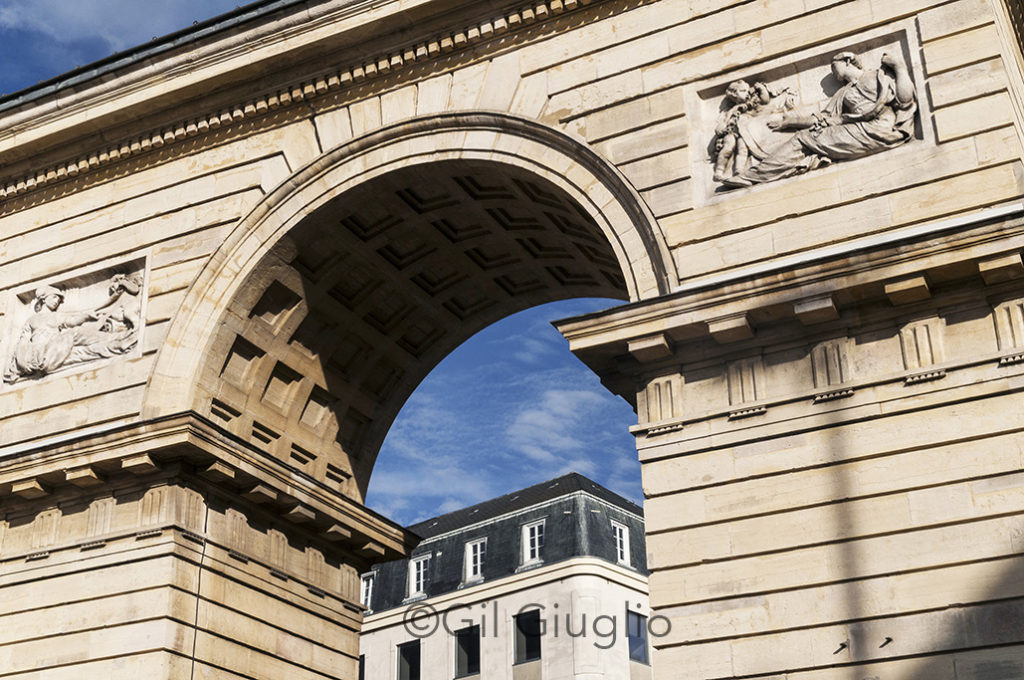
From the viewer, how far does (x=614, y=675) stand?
48.9m

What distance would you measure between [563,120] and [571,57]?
44.3 inches

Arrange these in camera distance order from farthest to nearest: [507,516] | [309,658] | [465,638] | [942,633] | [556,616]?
[507,516] → [465,638] → [556,616] → [309,658] → [942,633]

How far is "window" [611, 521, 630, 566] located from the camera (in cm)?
5325

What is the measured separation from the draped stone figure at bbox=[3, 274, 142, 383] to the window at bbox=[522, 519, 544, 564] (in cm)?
3192

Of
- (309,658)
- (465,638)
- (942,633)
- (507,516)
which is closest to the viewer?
(942,633)

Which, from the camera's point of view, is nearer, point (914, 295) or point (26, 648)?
point (914, 295)

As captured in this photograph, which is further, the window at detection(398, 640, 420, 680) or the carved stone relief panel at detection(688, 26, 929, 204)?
the window at detection(398, 640, 420, 680)

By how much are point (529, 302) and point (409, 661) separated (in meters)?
31.3

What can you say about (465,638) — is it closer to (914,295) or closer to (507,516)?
(507,516)

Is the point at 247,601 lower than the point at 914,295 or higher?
lower

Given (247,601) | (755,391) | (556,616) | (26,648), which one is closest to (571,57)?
(755,391)

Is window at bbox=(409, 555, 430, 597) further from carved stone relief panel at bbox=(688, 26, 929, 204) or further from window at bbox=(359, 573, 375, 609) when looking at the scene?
carved stone relief panel at bbox=(688, 26, 929, 204)

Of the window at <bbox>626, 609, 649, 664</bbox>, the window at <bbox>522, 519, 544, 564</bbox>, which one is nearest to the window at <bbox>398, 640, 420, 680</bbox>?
the window at <bbox>522, 519, 544, 564</bbox>

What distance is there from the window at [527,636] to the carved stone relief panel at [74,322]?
29.6 meters
